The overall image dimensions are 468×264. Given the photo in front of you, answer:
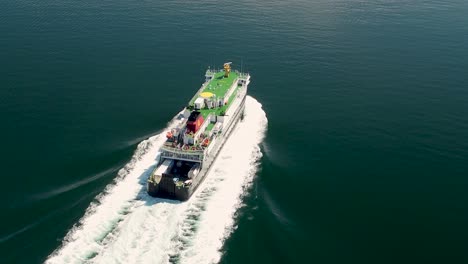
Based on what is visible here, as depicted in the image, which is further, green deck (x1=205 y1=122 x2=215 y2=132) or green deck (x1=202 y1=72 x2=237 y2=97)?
green deck (x1=202 y1=72 x2=237 y2=97)

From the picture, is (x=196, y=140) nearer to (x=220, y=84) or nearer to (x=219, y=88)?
(x=219, y=88)

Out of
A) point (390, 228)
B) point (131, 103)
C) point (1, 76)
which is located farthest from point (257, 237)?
point (1, 76)

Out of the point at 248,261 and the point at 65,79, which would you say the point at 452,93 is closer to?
the point at 248,261

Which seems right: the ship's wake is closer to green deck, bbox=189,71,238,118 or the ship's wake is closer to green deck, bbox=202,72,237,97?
green deck, bbox=189,71,238,118

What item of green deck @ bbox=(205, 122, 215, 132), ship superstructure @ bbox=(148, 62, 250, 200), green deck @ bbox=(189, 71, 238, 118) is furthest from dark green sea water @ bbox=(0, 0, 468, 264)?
green deck @ bbox=(205, 122, 215, 132)

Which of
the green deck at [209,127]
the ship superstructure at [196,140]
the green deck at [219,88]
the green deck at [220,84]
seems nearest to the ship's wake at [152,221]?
the ship superstructure at [196,140]

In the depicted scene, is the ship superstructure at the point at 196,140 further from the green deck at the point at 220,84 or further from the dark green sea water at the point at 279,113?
the dark green sea water at the point at 279,113
